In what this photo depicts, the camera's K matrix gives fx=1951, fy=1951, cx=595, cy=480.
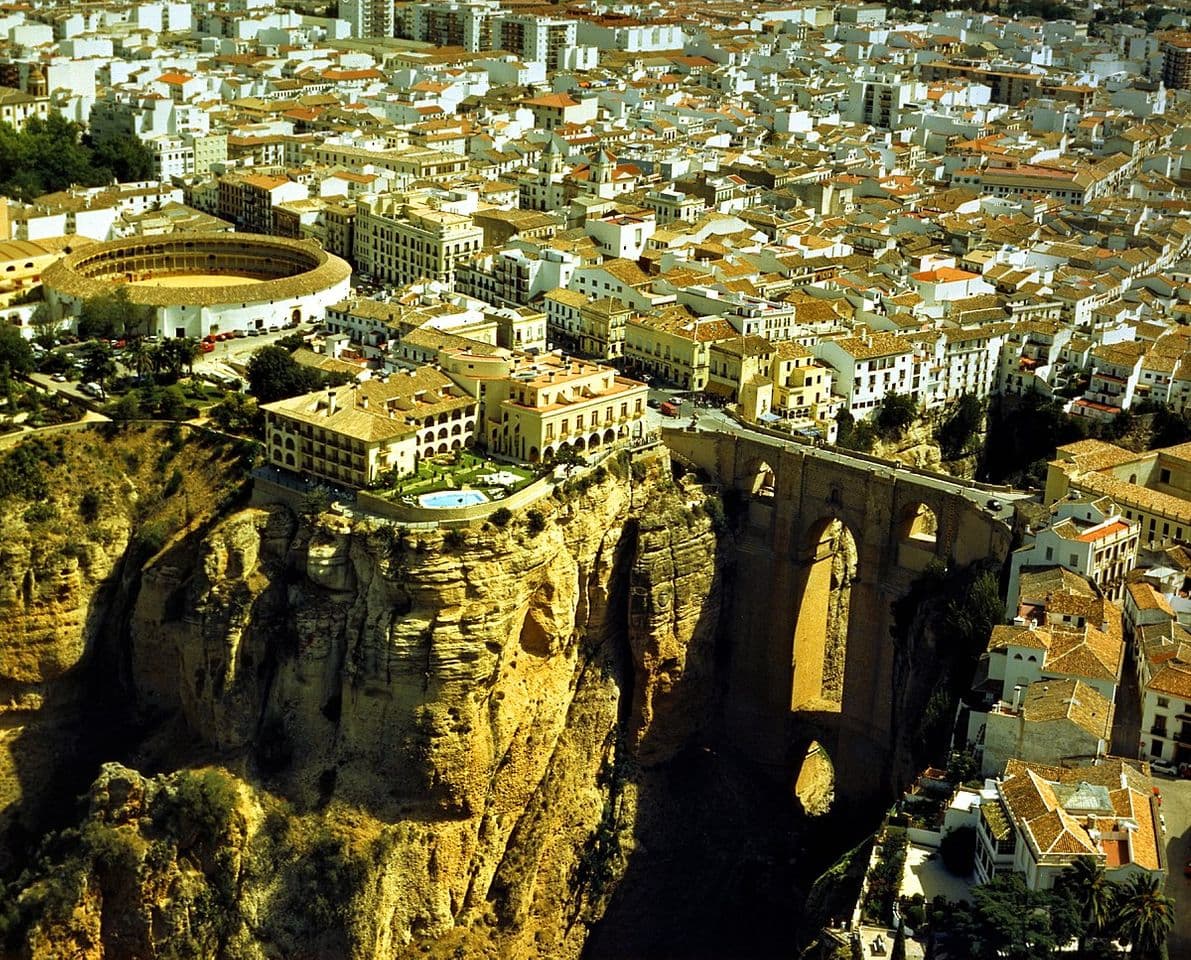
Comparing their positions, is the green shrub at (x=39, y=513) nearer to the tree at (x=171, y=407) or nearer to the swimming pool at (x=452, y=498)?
the tree at (x=171, y=407)

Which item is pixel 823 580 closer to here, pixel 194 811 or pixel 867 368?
pixel 867 368

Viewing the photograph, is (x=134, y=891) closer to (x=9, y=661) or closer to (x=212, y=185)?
(x=9, y=661)

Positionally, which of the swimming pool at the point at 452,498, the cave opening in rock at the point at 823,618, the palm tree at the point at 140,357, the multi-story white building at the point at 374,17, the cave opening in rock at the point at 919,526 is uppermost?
the multi-story white building at the point at 374,17

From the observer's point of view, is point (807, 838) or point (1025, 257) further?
point (1025, 257)

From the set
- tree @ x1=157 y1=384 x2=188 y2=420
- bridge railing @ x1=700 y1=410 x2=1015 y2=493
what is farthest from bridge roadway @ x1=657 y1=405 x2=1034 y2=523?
tree @ x1=157 y1=384 x2=188 y2=420

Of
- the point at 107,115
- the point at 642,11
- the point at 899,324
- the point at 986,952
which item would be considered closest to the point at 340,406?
the point at 899,324

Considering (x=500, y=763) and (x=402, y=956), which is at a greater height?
(x=500, y=763)

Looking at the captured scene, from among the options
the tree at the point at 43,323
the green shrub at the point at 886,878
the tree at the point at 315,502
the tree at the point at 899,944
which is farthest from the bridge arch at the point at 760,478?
the tree at the point at 43,323

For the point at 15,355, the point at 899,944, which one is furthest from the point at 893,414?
the point at 899,944
